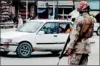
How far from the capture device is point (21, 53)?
17500 mm

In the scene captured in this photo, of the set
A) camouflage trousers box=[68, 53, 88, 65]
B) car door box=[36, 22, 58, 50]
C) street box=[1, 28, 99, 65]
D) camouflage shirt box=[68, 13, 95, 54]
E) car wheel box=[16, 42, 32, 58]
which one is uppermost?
camouflage shirt box=[68, 13, 95, 54]

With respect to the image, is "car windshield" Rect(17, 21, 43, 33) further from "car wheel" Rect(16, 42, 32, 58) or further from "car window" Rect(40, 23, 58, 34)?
"car wheel" Rect(16, 42, 32, 58)

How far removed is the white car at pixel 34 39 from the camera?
17.3m

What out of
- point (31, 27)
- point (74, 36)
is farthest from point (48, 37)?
point (74, 36)

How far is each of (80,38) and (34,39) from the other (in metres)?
9.32

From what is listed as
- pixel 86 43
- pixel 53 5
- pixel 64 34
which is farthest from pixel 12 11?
pixel 86 43

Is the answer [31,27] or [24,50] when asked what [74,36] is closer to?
[24,50]

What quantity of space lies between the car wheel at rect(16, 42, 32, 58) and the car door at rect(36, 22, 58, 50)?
0.38 m

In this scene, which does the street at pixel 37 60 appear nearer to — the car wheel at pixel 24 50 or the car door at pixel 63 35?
the car wheel at pixel 24 50

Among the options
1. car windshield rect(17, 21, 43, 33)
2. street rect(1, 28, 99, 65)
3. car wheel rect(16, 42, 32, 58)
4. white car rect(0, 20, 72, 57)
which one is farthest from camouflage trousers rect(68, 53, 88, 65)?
car windshield rect(17, 21, 43, 33)

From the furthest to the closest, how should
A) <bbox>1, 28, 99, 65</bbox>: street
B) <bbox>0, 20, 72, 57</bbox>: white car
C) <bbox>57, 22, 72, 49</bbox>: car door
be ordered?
<bbox>57, 22, 72, 49</bbox>: car door < <bbox>0, 20, 72, 57</bbox>: white car < <bbox>1, 28, 99, 65</bbox>: street

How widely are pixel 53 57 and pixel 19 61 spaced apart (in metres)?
2.18

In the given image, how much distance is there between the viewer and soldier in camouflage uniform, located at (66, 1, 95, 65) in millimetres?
8148

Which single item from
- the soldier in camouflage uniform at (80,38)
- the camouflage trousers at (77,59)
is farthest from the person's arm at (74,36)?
the camouflage trousers at (77,59)
